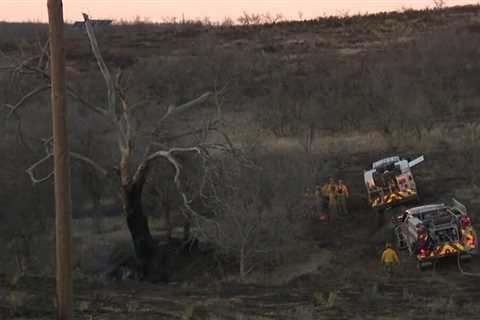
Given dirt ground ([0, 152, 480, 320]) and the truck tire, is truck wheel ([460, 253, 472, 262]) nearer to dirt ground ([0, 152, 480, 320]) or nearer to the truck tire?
dirt ground ([0, 152, 480, 320])

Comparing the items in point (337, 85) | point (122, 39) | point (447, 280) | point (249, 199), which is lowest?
point (447, 280)

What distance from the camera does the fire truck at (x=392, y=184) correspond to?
24.6 m

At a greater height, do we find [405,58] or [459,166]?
[405,58]

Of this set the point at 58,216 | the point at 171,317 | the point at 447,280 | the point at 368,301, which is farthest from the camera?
the point at 447,280

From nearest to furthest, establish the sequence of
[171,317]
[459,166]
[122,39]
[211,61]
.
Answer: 1. [171,317]
2. [459,166]
3. [211,61]
4. [122,39]

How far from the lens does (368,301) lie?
15125 millimetres

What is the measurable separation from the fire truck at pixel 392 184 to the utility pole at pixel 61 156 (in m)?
16.5

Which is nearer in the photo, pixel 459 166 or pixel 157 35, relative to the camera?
pixel 459 166

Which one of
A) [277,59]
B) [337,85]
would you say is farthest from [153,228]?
[277,59]

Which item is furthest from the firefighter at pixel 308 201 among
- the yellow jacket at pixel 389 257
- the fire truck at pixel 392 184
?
the yellow jacket at pixel 389 257

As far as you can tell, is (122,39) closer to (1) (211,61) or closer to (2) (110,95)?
A: (1) (211,61)

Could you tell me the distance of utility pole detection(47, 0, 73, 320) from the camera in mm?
9258

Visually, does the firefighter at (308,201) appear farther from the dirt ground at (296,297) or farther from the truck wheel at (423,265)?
the truck wheel at (423,265)

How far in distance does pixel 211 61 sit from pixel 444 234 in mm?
37908
